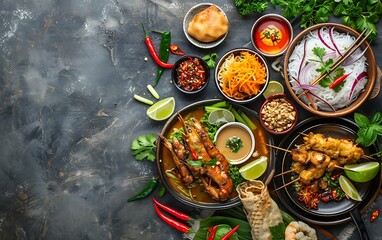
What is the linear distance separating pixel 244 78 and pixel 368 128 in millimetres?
1358

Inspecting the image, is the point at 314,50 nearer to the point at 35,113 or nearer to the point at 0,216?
the point at 35,113

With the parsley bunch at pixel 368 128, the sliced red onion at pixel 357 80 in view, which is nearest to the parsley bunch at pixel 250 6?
the sliced red onion at pixel 357 80

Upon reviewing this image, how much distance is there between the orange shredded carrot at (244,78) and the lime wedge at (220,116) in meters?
0.19

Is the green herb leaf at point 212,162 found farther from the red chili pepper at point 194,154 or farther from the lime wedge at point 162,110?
the lime wedge at point 162,110

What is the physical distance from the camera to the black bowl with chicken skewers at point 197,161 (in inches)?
203

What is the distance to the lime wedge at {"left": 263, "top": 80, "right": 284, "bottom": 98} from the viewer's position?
5.36m

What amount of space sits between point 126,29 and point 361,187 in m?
3.12

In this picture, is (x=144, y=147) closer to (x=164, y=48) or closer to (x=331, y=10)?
(x=164, y=48)

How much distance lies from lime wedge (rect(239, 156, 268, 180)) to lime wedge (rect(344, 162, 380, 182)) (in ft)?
2.82

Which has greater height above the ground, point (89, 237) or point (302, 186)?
point (302, 186)

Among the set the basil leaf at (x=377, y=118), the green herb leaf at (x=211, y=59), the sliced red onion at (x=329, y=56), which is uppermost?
the sliced red onion at (x=329, y=56)

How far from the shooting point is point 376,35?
17.6ft

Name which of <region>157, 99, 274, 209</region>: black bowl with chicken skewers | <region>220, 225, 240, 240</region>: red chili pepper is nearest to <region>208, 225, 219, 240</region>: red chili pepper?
<region>220, 225, 240, 240</region>: red chili pepper

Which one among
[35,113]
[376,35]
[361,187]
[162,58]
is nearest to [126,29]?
[162,58]
